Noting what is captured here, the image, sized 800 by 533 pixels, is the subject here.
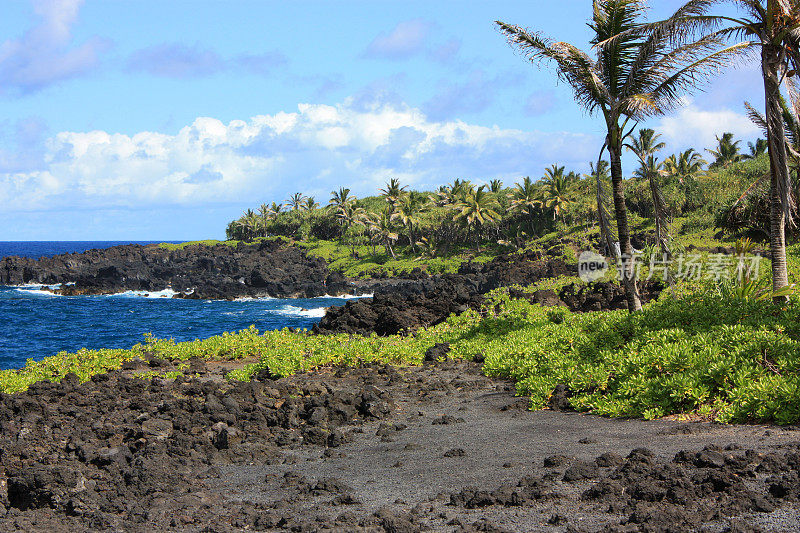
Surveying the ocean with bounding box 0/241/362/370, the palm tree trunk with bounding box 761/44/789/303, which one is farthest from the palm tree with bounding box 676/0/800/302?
the ocean with bounding box 0/241/362/370

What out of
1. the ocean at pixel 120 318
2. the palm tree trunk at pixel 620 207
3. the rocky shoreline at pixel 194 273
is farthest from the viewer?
the rocky shoreline at pixel 194 273

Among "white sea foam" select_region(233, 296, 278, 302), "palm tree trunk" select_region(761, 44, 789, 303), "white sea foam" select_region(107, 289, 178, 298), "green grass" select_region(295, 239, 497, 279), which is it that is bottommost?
"white sea foam" select_region(233, 296, 278, 302)

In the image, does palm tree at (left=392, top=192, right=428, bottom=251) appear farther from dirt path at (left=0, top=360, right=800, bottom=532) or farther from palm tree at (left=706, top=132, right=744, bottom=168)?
dirt path at (left=0, top=360, right=800, bottom=532)

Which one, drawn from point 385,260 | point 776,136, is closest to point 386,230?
point 385,260

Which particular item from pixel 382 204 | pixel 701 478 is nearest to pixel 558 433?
pixel 701 478

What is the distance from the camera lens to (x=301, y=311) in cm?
5238

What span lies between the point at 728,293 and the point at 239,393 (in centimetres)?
1157

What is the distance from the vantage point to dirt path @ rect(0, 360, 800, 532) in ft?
23.5

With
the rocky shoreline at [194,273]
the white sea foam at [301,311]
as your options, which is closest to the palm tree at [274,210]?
the rocky shoreline at [194,273]

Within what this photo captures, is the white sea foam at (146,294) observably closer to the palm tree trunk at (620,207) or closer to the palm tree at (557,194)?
the palm tree at (557,194)

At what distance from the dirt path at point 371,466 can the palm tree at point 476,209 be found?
61.5 metres

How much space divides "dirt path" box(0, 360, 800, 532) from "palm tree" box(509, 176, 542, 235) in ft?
207

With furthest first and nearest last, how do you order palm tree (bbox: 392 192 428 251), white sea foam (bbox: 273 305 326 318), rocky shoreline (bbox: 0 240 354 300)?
palm tree (bbox: 392 192 428 251), rocky shoreline (bbox: 0 240 354 300), white sea foam (bbox: 273 305 326 318)

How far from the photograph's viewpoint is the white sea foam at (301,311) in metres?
50.1
